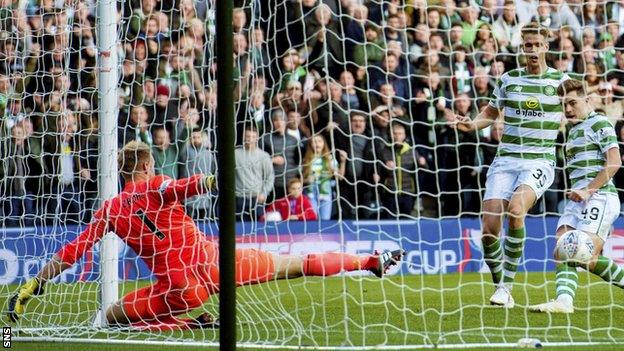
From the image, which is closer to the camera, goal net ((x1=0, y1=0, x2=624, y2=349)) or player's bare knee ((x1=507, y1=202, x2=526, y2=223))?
goal net ((x1=0, y1=0, x2=624, y2=349))

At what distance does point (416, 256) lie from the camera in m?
15.0

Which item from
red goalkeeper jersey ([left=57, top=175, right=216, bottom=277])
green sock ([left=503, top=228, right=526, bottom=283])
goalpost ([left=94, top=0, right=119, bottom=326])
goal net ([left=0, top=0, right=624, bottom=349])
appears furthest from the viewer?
green sock ([left=503, top=228, right=526, bottom=283])

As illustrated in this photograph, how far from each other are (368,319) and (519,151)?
2039mm

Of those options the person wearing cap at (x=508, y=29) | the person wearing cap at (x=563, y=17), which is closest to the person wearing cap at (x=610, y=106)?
the person wearing cap at (x=563, y=17)

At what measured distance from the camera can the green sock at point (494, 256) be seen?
10211mm

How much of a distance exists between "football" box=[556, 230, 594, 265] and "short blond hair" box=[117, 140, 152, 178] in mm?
3321

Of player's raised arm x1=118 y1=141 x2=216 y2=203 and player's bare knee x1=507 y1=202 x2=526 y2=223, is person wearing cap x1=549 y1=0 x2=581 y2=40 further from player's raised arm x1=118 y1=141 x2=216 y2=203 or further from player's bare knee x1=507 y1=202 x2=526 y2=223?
player's raised arm x1=118 y1=141 x2=216 y2=203

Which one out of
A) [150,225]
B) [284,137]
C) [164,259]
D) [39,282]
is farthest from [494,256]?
[39,282]

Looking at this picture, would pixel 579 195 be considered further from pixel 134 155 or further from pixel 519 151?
pixel 134 155

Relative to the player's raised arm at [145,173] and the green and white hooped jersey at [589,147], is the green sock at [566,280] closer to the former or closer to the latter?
the green and white hooped jersey at [589,147]

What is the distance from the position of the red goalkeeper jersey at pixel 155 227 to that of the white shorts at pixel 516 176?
8.79 feet

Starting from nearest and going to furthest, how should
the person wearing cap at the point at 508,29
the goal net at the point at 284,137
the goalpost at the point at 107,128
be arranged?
the goal net at the point at 284,137 → the goalpost at the point at 107,128 → the person wearing cap at the point at 508,29

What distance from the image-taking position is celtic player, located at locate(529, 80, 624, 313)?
953cm

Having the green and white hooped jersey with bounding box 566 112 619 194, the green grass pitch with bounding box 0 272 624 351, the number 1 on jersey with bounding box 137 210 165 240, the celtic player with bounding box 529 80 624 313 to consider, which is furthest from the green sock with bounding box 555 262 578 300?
the number 1 on jersey with bounding box 137 210 165 240
